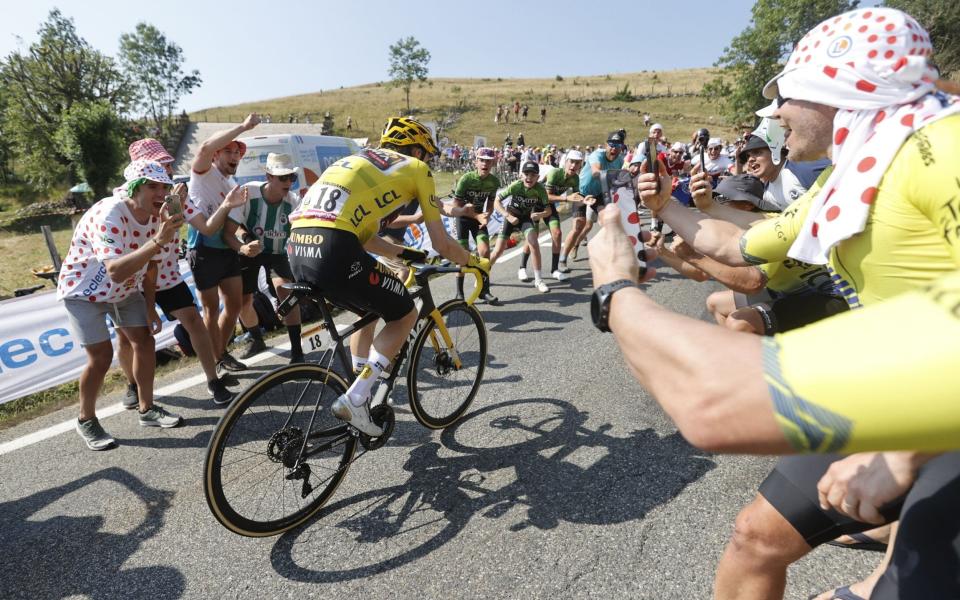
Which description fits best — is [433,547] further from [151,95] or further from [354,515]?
[151,95]

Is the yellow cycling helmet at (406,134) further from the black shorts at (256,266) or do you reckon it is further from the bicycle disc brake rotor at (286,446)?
the black shorts at (256,266)

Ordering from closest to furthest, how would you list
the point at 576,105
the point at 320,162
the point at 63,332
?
the point at 63,332 → the point at 320,162 → the point at 576,105

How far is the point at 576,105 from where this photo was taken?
63.8 metres

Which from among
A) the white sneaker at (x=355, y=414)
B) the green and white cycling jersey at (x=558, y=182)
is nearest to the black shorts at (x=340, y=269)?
the white sneaker at (x=355, y=414)

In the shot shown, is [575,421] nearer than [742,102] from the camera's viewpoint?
Yes

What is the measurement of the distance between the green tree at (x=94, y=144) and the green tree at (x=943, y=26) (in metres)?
67.0

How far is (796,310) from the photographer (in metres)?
3.06

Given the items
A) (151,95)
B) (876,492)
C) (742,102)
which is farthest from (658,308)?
(151,95)

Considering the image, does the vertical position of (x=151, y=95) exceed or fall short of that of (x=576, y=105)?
it exceeds it

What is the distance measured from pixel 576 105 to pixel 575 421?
221 ft

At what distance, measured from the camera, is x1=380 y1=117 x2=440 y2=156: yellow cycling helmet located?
334 cm

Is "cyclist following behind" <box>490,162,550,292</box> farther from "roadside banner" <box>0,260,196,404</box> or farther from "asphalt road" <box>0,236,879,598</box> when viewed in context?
"roadside banner" <box>0,260,196,404</box>

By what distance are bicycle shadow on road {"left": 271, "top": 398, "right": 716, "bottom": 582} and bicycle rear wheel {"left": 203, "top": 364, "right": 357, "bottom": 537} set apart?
17cm

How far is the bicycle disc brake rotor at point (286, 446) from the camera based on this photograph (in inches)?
Result: 107
